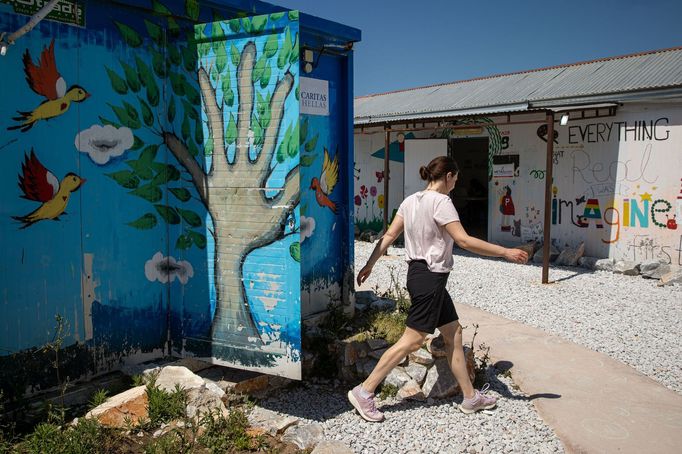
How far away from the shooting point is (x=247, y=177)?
4.81 m

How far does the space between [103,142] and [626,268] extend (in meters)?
9.16

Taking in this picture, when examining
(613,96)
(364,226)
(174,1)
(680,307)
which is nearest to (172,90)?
(174,1)

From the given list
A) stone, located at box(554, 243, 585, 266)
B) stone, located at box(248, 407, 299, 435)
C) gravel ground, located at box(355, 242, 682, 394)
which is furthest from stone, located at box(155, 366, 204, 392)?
stone, located at box(554, 243, 585, 266)

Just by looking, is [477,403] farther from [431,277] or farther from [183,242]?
[183,242]

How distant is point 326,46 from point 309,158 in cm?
110

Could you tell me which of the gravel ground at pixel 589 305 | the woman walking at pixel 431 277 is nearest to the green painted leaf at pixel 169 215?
the woman walking at pixel 431 277

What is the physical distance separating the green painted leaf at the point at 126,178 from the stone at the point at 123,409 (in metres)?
1.65

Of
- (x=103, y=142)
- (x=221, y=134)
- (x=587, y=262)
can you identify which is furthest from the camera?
(x=587, y=262)

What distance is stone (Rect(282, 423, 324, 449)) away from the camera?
3.97 m

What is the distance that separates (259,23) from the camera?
15.2ft

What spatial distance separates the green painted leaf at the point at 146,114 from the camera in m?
4.92

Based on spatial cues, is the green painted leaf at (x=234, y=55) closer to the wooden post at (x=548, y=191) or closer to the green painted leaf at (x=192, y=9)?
the green painted leaf at (x=192, y=9)

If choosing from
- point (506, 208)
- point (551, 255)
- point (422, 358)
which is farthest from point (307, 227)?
point (506, 208)

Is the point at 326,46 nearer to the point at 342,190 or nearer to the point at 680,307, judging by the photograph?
the point at 342,190
